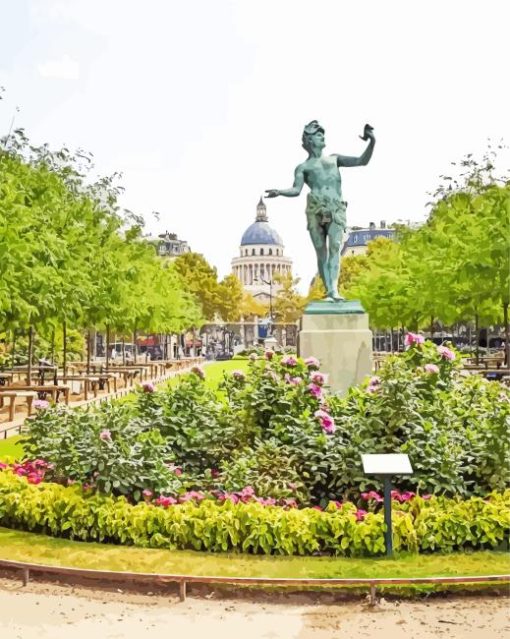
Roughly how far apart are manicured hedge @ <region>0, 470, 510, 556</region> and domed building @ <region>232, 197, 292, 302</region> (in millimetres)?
162089

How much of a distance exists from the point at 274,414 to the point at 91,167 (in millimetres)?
23240

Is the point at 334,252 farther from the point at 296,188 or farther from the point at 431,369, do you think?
the point at 431,369

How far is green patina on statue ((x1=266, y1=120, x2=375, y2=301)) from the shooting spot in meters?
15.8

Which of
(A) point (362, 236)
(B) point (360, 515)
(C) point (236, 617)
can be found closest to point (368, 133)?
(B) point (360, 515)

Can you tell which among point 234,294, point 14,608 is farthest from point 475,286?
point 234,294

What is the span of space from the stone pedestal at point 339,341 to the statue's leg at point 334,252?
547 mm

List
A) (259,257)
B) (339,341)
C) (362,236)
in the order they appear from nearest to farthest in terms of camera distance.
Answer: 1. (339,341)
2. (362,236)
3. (259,257)

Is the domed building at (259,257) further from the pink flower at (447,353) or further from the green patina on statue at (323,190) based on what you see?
the pink flower at (447,353)

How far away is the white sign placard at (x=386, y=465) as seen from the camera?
7.71m

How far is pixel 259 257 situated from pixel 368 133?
161536mm

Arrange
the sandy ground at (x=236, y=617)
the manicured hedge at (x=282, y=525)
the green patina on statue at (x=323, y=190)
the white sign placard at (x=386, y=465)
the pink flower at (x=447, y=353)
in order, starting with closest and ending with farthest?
the sandy ground at (x=236, y=617), the white sign placard at (x=386, y=465), the manicured hedge at (x=282, y=525), the pink flower at (x=447, y=353), the green patina on statue at (x=323, y=190)

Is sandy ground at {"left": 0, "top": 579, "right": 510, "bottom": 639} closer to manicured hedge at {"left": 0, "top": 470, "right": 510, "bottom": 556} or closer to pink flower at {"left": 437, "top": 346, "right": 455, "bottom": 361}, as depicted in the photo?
manicured hedge at {"left": 0, "top": 470, "right": 510, "bottom": 556}

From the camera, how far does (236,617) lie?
22.2 feet

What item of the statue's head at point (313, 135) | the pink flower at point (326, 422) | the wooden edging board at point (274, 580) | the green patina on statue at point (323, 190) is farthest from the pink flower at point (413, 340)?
the statue's head at point (313, 135)
